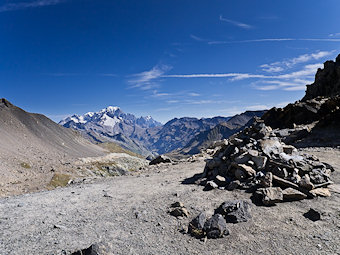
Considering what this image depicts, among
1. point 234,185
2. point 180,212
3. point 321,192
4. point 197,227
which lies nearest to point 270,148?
point 321,192

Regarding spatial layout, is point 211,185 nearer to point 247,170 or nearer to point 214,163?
point 247,170

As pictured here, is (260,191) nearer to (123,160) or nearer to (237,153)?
(237,153)

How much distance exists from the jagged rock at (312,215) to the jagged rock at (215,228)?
4703mm

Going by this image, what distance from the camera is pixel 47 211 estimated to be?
13195mm

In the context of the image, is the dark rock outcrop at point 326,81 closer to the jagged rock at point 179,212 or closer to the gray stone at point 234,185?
the gray stone at point 234,185

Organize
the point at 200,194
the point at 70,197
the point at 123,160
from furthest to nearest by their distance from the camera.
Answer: the point at 123,160, the point at 70,197, the point at 200,194

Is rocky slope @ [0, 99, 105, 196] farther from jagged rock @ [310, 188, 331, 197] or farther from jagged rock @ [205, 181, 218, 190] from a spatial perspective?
jagged rock @ [310, 188, 331, 197]

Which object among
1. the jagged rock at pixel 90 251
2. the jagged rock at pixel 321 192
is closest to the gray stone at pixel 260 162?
the jagged rock at pixel 321 192

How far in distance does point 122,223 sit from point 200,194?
6290 millimetres

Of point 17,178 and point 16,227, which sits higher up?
point 16,227

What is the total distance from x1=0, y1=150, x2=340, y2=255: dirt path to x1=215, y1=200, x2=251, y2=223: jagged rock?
395 mm

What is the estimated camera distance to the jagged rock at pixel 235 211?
10.8 meters

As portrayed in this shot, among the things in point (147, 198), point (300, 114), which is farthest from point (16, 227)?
point (300, 114)

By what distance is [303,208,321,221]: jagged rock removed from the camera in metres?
10.3
